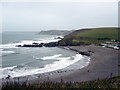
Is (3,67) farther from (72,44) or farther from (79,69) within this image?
(72,44)

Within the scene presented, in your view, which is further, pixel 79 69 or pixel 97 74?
pixel 79 69

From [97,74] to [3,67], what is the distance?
20.0 m

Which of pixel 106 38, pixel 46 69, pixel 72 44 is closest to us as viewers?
pixel 46 69

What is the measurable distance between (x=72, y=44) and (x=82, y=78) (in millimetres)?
49878

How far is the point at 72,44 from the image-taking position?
7875 cm

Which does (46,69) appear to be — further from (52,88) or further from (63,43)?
(63,43)

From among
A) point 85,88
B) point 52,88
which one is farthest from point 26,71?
point 85,88

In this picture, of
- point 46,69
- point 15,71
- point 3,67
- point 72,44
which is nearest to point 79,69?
point 46,69

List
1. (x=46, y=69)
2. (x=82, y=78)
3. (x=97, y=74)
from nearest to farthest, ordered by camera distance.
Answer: (x=82, y=78) → (x=97, y=74) → (x=46, y=69)

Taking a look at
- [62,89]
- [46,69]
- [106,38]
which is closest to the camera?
[62,89]

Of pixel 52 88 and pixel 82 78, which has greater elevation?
pixel 52 88

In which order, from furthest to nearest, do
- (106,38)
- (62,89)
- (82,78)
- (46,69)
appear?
(106,38), (46,69), (82,78), (62,89)

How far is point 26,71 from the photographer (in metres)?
32.9

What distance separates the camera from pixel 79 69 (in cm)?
3519
